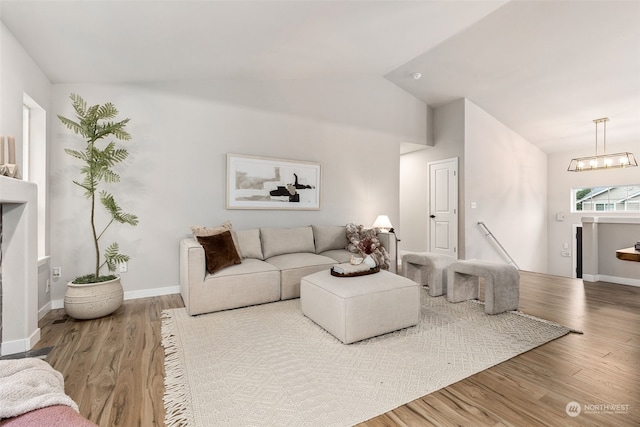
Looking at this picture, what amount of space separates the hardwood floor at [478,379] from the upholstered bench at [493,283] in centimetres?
34

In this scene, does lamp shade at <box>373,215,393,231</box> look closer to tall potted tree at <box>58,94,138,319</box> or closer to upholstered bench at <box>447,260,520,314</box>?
upholstered bench at <box>447,260,520,314</box>

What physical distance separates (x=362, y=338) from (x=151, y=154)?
119 inches

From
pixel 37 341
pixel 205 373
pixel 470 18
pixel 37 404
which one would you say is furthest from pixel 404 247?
pixel 37 404

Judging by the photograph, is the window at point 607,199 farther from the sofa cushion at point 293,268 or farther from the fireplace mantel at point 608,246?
the sofa cushion at point 293,268

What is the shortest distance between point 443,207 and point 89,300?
5.34 meters

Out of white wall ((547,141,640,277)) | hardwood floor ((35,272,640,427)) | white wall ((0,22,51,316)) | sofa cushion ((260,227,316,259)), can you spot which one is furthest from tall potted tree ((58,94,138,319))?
white wall ((547,141,640,277))

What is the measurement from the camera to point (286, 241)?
3842 millimetres

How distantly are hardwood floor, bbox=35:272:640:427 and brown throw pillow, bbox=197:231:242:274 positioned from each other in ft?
2.24

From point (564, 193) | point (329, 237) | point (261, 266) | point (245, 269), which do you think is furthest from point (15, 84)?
point (564, 193)

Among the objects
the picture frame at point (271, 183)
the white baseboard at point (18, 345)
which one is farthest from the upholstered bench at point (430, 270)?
the white baseboard at point (18, 345)

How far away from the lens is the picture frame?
387 centimetres

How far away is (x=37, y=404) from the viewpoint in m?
0.76

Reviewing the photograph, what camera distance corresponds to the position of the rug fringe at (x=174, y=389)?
4.66 feet

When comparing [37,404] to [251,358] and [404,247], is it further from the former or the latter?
[404,247]
